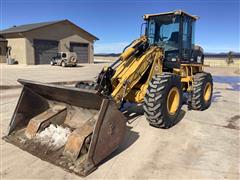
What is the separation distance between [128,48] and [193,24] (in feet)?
9.73

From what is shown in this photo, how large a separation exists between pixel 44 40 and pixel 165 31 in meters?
23.3

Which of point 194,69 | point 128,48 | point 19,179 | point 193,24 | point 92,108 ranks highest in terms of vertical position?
point 193,24

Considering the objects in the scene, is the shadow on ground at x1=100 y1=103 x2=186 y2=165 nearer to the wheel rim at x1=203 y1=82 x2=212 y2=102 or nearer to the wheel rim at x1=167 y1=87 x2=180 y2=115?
the wheel rim at x1=167 y1=87 x2=180 y2=115

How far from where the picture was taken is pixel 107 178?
3.13 meters

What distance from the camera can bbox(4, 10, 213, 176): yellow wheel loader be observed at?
11.0ft

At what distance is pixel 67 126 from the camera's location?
4.27 m

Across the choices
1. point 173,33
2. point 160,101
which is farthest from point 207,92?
point 160,101

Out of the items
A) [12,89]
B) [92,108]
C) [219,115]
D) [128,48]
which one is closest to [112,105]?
[92,108]

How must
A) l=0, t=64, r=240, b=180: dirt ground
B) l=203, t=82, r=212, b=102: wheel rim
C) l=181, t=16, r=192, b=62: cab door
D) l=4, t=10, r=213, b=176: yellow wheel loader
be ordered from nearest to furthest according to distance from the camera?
l=0, t=64, r=240, b=180: dirt ground < l=4, t=10, r=213, b=176: yellow wheel loader < l=181, t=16, r=192, b=62: cab door < l=203, t=82, r=212, b=102: wheel rim

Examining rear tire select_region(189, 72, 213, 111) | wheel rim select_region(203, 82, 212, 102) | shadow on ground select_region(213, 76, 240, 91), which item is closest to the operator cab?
rear tire select_region(189, 72, 213, 111)

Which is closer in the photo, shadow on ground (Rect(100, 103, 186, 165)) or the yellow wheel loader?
the yellow wheel loader

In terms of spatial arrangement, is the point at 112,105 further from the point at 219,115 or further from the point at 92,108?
the point at 219,115

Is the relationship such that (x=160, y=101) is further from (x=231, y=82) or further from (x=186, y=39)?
(x=231, y=82)

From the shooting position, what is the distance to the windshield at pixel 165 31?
6242mm
